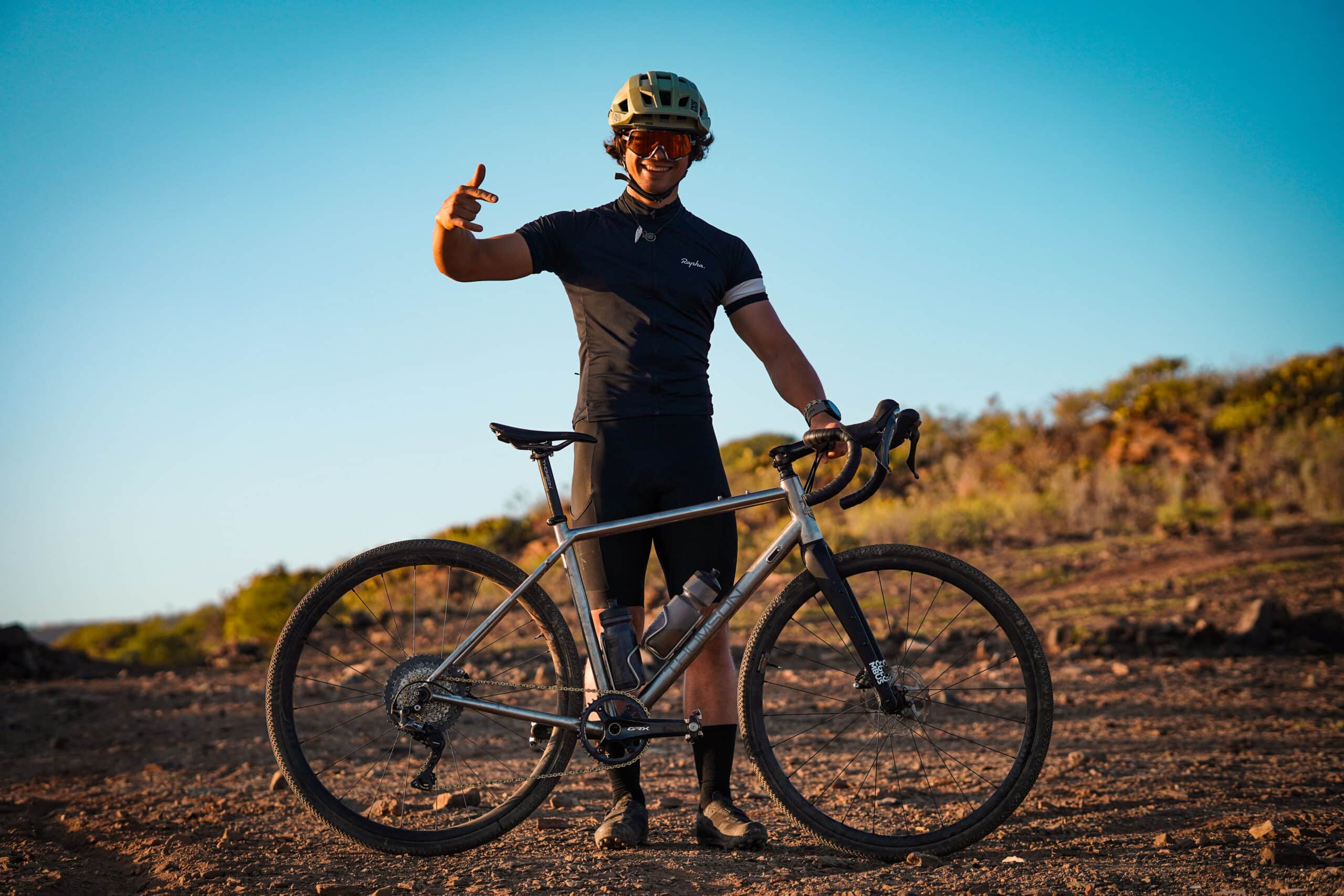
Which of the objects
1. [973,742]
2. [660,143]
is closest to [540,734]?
[973,742]

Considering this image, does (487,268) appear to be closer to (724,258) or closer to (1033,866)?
(724,258)

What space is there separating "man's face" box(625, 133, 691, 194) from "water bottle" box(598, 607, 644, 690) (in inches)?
59.2

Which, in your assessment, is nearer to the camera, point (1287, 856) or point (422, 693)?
point (1287, 856)

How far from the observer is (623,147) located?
138 inches

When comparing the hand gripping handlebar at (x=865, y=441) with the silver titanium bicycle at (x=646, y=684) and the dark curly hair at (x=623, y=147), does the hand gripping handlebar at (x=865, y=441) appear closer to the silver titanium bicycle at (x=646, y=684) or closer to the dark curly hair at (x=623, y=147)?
the silver titanium bicycle at (x=646, y=684)

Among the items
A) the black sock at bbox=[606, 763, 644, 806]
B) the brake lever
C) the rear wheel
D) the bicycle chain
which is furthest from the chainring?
the brake lever

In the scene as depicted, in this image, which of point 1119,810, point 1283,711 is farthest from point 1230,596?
point 1119,810

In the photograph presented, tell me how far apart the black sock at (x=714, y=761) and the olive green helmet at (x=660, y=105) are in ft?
6.94

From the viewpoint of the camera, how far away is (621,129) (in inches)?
135

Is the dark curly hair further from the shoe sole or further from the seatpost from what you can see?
the shoe sole

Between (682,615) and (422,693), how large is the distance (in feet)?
2.92

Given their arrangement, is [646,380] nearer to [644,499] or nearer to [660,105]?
[644,499]

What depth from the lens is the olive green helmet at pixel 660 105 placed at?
3.34 m

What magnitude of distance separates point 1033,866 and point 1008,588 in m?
7.36
